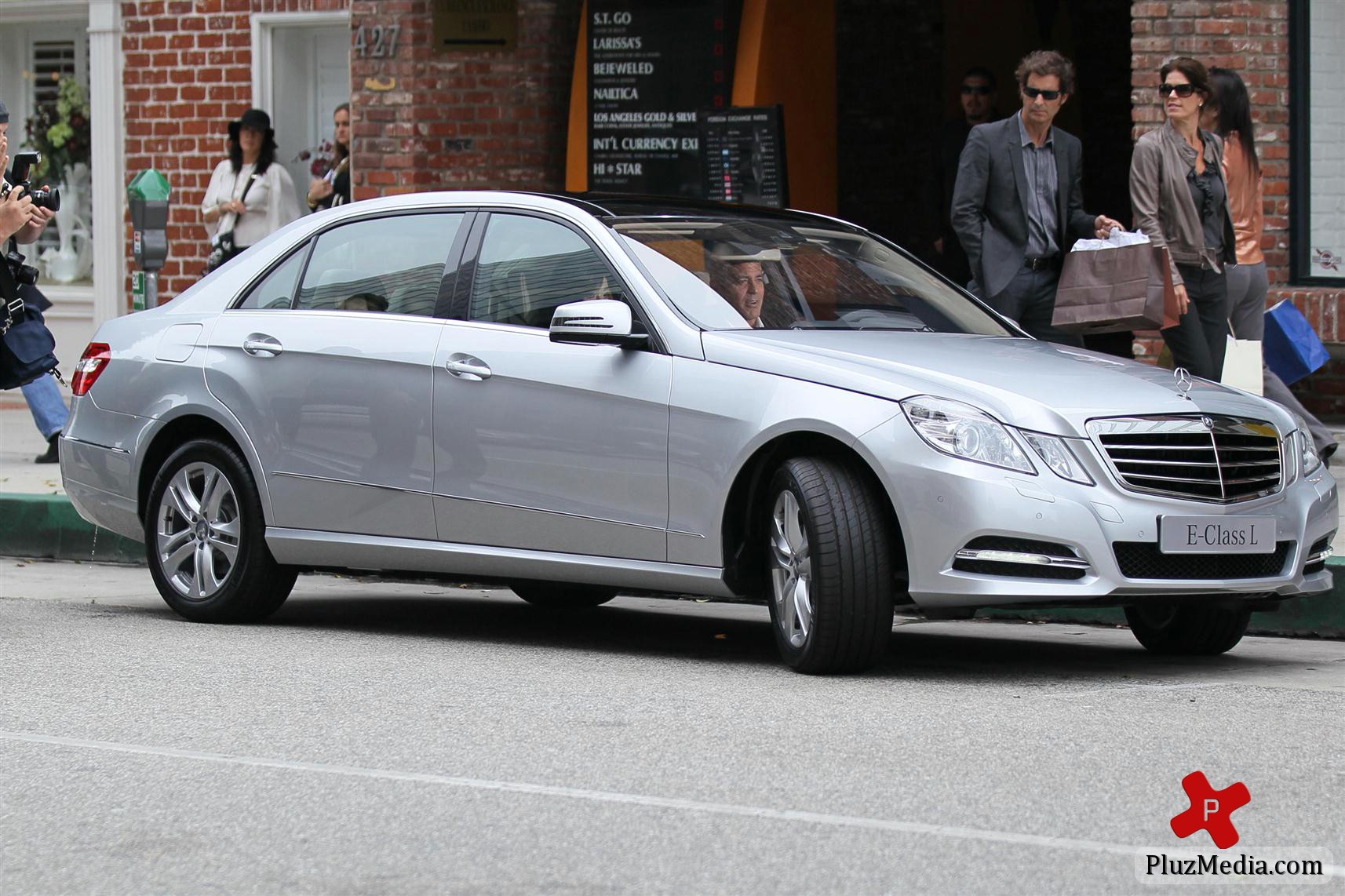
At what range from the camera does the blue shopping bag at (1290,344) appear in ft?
37.4

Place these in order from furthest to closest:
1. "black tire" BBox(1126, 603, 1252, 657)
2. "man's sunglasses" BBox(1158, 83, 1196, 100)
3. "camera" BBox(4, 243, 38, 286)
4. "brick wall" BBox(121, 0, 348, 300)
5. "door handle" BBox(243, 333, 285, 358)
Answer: "brick wall" BBox(121, 0, 348, 300), "man's sunglasses" BBox(1158, 83, 1196, 100), "camera" BBox(4, 243, 38, 286), "door handle" BBox(243, 333, 285, 358), "black tire" BBox(1126, 603, 1252, 657)

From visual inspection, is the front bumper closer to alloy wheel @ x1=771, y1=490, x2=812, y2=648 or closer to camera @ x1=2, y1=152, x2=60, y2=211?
alloy wheel @ x1=771, y1=490, x2=812, y2=648

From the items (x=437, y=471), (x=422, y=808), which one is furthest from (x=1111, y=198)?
(x=422, y=808)

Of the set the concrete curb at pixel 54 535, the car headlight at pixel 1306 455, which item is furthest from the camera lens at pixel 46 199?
the car headlight at pixel 1306 455

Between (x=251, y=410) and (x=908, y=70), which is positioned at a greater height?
(x=908, y=70)

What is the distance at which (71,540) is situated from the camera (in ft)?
36.7

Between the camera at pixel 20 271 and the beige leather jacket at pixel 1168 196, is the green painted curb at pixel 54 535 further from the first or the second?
the beige leather jacket at pixel 1168 196

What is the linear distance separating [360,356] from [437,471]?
539mm

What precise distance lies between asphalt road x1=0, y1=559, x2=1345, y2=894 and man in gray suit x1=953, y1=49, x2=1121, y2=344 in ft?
6.70

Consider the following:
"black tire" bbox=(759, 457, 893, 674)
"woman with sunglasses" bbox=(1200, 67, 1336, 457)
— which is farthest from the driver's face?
"woman with sunglasses" bbox=(1200, 67, 1336, 457)

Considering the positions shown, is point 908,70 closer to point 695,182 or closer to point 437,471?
point 695,182

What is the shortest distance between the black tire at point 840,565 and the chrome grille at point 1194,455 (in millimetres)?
721

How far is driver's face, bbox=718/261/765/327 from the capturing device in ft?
24.2

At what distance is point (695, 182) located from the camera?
14555 millimetres
